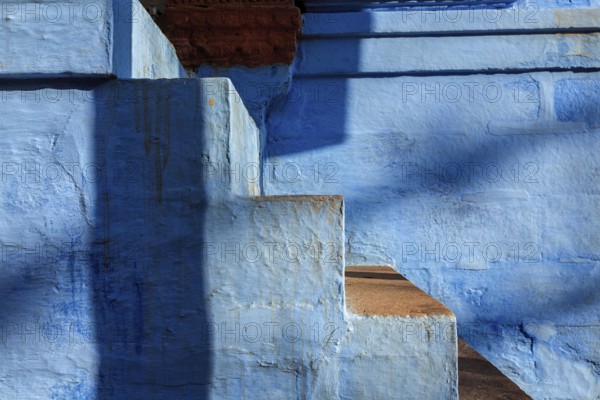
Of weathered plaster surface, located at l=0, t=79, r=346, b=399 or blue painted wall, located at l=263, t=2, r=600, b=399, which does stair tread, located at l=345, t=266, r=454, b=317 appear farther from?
blue painted wall, located at l=263, t=2, r=600, b=399

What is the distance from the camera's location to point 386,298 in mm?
1878

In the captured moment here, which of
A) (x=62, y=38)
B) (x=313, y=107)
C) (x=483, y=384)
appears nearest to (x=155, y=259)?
(x=62, y=38)

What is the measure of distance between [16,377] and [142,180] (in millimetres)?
641

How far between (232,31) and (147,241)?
1.71 meters

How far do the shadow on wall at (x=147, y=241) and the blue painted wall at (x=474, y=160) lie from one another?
4.96 ft

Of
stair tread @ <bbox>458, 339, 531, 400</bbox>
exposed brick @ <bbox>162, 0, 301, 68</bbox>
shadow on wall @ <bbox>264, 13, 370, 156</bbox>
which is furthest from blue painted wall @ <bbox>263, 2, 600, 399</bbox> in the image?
stair tread @ <bbox>458, 339, 531, 400</bbox>

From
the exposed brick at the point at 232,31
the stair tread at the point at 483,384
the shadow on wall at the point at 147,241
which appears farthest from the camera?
the exposed brick at the point at 232,31

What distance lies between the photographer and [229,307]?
1589mm

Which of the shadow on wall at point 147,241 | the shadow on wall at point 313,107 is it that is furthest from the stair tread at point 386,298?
the shadow on wall at point 313,107

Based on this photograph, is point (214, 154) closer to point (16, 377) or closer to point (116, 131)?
point (116, 131)

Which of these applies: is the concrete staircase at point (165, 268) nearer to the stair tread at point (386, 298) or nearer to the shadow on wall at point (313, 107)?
the stair tread at point (386, 298)

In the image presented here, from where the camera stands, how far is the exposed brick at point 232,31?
2969mm

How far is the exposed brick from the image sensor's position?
2.97 metres

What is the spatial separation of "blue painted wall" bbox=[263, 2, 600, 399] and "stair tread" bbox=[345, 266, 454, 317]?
0.62m
